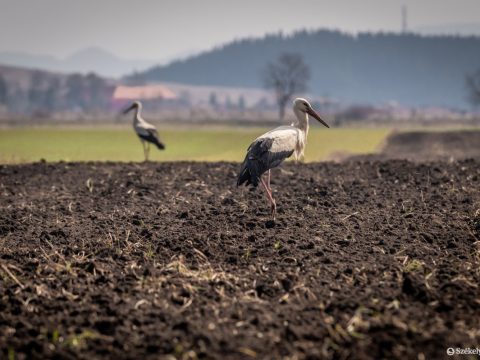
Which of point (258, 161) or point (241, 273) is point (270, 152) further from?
point (241, 273)

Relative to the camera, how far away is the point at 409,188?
610 inches

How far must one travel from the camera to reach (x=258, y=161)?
1225 cm

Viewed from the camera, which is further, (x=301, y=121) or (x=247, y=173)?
(x=301, y=121)

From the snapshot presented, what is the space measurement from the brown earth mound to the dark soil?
67.0 ft

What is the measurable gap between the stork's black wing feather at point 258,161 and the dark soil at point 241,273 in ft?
2.45

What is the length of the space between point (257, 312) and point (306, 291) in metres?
0.91

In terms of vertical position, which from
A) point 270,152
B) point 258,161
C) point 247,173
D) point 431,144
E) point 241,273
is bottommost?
point 431,144

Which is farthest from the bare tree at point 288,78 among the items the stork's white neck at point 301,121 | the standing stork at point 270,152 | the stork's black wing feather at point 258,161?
the stork's black wing feather at point 258,161

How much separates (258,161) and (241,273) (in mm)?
4129

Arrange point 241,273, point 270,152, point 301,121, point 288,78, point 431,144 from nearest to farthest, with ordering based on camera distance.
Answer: point 241,273, point 270,152, point 301,121, point 431,144, point 288,78

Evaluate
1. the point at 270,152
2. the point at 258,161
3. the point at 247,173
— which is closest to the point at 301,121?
the point at 270,152

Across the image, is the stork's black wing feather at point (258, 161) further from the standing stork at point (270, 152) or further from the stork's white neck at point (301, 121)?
the stork's white neck at point (301, 121)

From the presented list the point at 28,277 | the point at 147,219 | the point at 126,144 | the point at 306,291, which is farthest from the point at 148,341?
the point at 126,144

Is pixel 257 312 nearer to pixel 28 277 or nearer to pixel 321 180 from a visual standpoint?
pixel 28 277
